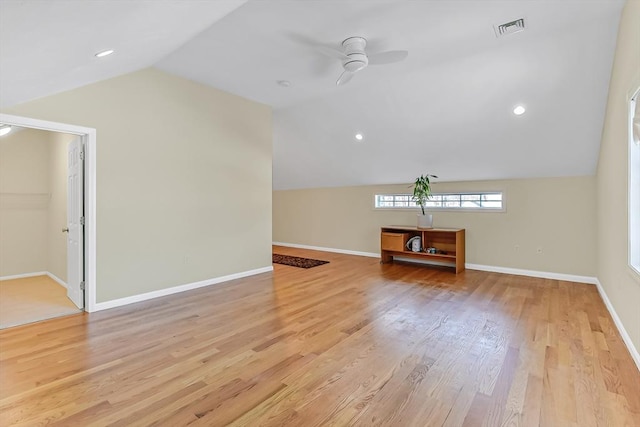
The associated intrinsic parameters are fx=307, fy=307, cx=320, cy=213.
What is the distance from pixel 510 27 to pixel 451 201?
11.3 ft

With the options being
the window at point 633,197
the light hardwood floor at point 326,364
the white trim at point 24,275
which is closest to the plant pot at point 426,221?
the light hardwood floor at point 326,364

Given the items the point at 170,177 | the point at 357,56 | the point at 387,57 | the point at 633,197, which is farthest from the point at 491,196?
the point at 170,177

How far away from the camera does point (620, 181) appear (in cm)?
292

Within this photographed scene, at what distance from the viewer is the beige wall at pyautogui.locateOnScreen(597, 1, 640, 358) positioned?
2.37 meters

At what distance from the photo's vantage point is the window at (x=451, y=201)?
5.53 metres

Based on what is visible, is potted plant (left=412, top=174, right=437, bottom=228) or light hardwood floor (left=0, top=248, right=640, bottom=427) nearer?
light hardwood floor (left=0, top=248, right=640, bottom=427)

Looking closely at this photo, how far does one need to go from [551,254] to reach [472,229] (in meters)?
1.22

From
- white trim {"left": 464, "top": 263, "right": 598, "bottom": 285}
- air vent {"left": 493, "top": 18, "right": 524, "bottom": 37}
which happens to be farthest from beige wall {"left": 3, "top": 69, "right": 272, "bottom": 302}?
white trim {"left": 464, "top": 263, "right": 598, "bottom": 285}

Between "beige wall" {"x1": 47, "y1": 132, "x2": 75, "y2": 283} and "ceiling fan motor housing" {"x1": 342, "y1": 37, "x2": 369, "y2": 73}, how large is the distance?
4.03 meters

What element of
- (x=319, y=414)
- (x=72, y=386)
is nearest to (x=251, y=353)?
(x=319, y=414)

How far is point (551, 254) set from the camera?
16.3ft

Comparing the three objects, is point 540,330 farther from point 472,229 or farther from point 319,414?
point 472,229

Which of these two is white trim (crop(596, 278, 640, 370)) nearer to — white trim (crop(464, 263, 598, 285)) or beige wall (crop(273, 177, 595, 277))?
white trim (crop(464, 263, 598, 285))

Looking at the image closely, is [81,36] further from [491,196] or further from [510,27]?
[491,196]
